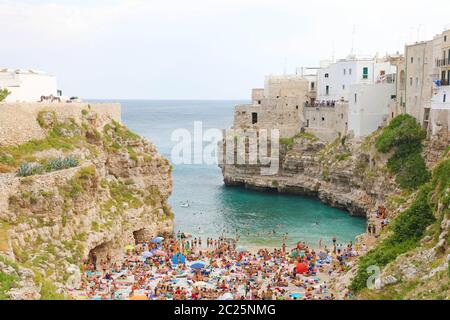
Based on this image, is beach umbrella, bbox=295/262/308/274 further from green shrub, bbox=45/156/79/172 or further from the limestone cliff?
green shrub, bbox=45/156/79/172

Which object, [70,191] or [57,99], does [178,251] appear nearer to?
[70,191]

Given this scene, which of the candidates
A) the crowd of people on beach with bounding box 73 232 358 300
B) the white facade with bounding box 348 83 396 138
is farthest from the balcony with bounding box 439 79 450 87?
the crowd of people on beach with bounding box 73 232 358 300

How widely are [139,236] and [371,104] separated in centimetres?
2619

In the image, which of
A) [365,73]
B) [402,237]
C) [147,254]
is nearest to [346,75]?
[365,73]

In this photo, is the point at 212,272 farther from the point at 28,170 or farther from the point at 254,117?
the point at 254,117

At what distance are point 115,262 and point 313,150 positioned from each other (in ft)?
107

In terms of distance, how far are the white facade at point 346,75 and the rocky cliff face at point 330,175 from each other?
621 centimetres

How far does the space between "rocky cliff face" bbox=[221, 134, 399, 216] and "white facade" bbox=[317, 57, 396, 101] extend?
621 centimetres

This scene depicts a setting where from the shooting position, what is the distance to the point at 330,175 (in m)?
57.8

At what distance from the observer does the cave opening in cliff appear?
40.9 meters

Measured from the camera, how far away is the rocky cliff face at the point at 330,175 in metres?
50.3

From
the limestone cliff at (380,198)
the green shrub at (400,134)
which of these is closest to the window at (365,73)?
the limestone cliff at (380,198)

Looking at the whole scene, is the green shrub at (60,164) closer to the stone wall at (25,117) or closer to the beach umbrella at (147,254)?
the stone wall at (25,117)

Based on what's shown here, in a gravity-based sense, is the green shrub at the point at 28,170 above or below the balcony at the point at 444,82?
below
